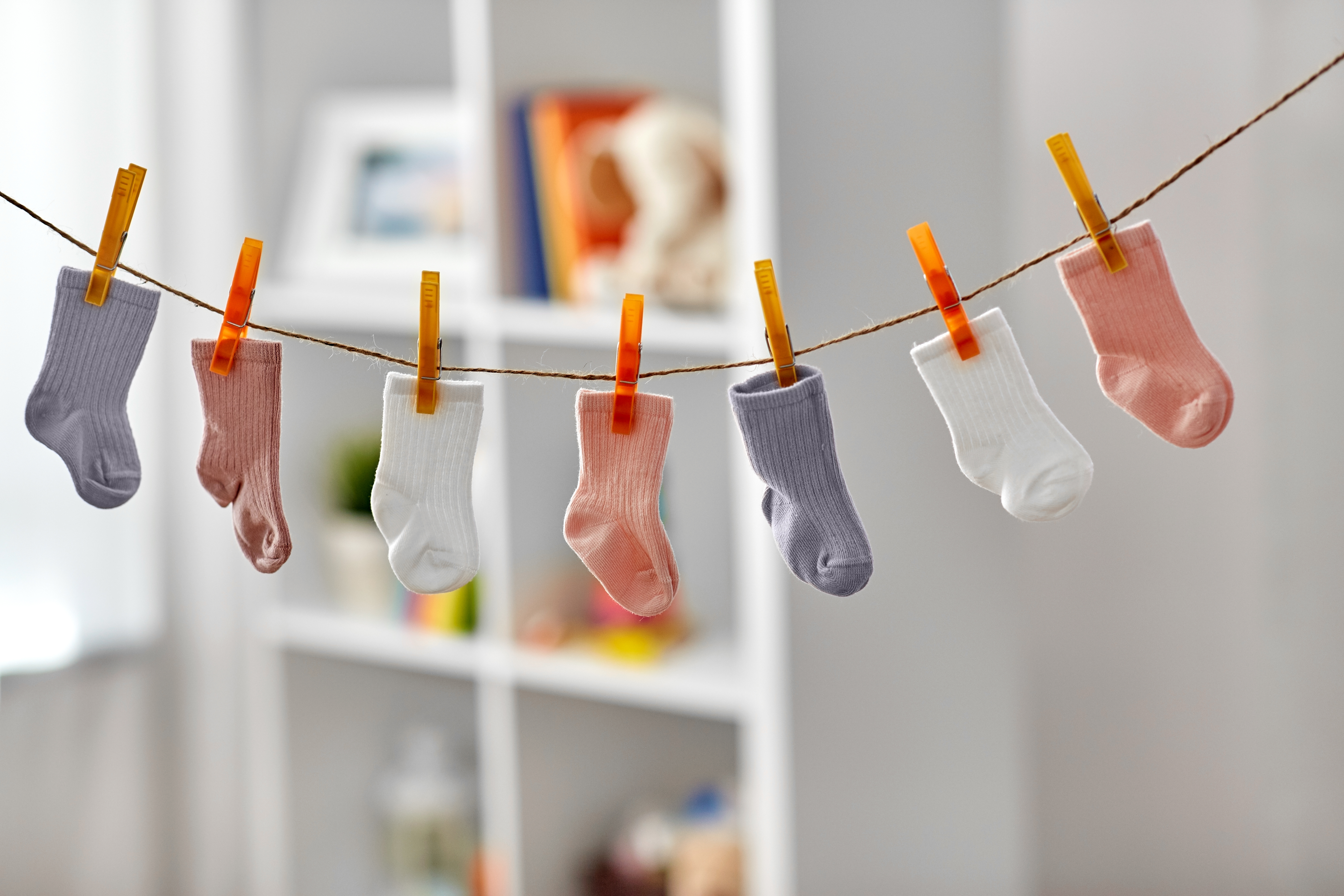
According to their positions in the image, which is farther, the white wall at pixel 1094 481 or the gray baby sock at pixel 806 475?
the white wall at pixel 1094 481

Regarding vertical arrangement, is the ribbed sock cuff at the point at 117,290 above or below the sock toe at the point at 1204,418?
above

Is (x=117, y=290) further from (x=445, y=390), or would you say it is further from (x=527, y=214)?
(x=527, y=214)

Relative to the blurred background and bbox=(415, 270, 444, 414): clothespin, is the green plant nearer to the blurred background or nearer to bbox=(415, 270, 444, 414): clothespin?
the blurred background

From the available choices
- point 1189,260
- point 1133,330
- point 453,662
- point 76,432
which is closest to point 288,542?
point 76,432

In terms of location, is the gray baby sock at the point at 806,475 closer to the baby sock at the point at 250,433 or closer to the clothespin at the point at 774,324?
the clothespin at the point at 774,324

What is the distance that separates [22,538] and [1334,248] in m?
1.74

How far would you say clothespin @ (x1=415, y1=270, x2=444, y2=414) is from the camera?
770 millimetres

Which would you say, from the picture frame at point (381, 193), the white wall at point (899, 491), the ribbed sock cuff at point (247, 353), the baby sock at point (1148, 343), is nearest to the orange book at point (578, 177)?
the picture frame at point (381, 193)

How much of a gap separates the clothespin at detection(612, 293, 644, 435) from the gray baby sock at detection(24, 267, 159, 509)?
308 mm

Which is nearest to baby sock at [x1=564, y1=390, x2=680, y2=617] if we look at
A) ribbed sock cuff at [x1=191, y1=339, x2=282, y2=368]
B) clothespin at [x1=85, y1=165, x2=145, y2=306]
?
ribbed sock cuff at [x1=191, y1=339, x2=282, y2=368]

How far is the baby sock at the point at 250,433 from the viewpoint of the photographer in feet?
2.68

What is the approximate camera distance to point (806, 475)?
775 mm

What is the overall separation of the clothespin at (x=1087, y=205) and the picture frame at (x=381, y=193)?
1.19m

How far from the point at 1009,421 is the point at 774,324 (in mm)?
159
